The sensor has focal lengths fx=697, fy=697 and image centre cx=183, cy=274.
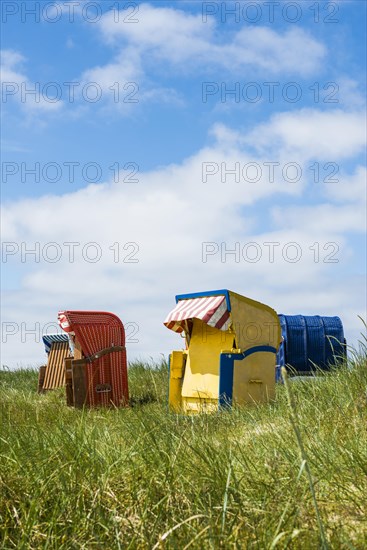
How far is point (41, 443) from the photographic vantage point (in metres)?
4.08

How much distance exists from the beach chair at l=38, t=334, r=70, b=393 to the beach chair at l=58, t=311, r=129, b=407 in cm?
283

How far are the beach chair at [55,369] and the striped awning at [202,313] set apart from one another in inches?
198

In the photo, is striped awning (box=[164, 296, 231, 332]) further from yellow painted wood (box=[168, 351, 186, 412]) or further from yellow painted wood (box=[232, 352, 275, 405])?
yellow painted wood (box=[232, 352, 275, 405])

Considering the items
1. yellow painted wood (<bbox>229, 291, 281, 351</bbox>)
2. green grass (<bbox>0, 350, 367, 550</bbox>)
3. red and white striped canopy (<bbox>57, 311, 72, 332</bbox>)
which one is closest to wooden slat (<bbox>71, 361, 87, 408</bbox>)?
red and white striped canopy (<bbox>57, 311, 72, 332</bbox>)

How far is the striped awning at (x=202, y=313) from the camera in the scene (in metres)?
8.77

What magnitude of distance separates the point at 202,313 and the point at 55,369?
6.38 metres

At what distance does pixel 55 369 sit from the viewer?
14.4m

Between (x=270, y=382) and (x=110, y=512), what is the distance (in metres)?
6.22

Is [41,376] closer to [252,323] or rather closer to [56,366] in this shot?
[56,366]

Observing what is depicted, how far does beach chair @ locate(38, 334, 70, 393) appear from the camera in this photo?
14.2 meters

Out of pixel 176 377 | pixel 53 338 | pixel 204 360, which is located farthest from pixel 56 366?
pixel 204 360

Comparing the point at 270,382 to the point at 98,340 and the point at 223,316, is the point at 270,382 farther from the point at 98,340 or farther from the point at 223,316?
the point at 98,340

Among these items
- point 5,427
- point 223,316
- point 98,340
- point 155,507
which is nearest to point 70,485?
point 155,507

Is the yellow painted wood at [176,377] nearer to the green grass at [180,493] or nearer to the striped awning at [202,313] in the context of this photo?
the striped awning at [202,313]
